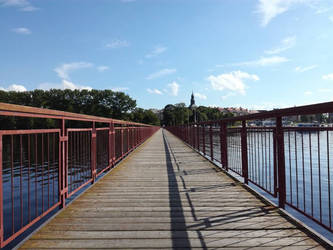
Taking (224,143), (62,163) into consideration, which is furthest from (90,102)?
(62,163)

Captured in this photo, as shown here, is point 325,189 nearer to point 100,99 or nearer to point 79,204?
point 79,204

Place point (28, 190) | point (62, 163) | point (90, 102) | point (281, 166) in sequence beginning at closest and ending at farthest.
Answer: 1. point (28, 190)
2. point (281, 166)
3. point (62, 163)
4. point (90, 102)

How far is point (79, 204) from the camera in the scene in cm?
337

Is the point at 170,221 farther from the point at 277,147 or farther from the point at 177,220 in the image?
the point at 277,147

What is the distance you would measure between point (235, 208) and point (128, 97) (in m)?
88.6

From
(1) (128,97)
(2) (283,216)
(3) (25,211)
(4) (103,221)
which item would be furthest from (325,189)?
(1) (128,97)

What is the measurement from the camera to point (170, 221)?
2.72 metres

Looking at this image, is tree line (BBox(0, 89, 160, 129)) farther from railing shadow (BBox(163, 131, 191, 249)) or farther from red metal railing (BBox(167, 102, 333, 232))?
railing shadow (BBox(163, 131, 191, 249))

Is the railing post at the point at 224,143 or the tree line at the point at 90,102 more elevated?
the tree line at the point at 90,102

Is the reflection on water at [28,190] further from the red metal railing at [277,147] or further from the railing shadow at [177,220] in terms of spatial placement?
the red metal railing at [277,147]

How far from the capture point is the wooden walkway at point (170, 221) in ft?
7.40

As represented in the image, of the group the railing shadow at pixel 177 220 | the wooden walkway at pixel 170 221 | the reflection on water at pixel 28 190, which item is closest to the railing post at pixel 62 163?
the reflection on water at pixel 28 190

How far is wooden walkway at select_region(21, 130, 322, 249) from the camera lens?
226 cm

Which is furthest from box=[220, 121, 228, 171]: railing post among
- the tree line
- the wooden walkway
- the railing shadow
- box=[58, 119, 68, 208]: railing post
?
the tree line
